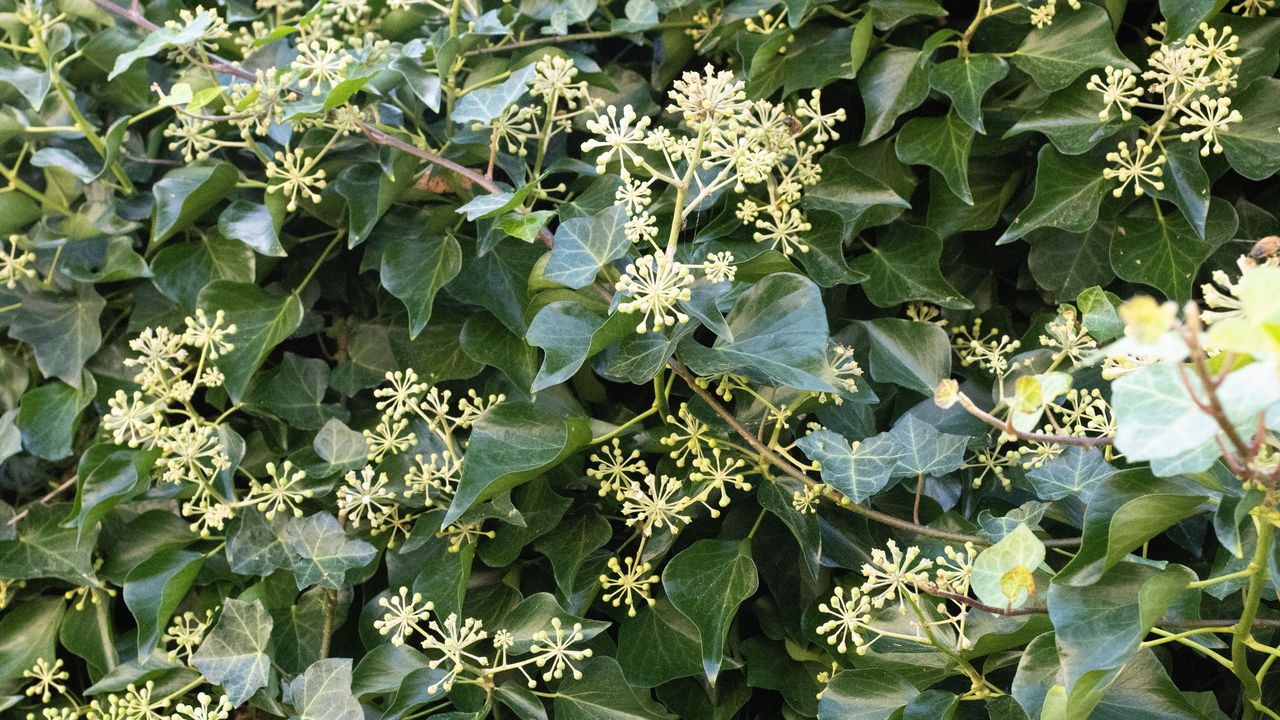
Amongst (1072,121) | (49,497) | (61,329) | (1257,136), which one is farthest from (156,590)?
(1257,136)

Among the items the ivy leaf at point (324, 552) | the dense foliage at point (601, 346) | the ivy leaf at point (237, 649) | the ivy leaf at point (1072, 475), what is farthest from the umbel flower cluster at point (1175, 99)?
the ivy leaf at point (237, 649)

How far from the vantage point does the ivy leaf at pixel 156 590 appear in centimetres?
104

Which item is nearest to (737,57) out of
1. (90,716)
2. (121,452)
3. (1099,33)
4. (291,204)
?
(1099,33)

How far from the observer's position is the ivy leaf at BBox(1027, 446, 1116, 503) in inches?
32.8

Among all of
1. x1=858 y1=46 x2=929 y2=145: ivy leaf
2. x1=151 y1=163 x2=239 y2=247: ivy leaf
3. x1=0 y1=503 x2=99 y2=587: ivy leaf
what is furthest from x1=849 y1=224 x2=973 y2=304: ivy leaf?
x1=0 y1=503 x2=99 y2=587: ivy leaf

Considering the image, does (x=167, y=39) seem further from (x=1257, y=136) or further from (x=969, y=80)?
(x=1257, y=136)

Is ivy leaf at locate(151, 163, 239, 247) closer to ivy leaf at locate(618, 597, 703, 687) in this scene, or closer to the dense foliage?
the dense foliage

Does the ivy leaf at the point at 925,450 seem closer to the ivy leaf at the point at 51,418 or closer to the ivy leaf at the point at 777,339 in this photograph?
the ivy leaf at the point at 777,339

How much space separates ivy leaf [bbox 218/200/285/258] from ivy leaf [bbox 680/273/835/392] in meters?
0.48

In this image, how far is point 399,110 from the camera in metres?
1.12

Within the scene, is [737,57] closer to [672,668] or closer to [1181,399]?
[672,668]

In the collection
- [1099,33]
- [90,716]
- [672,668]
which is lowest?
[90,716]

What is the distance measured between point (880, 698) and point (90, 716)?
0.82m

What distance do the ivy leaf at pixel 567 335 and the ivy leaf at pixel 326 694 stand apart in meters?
0.32
